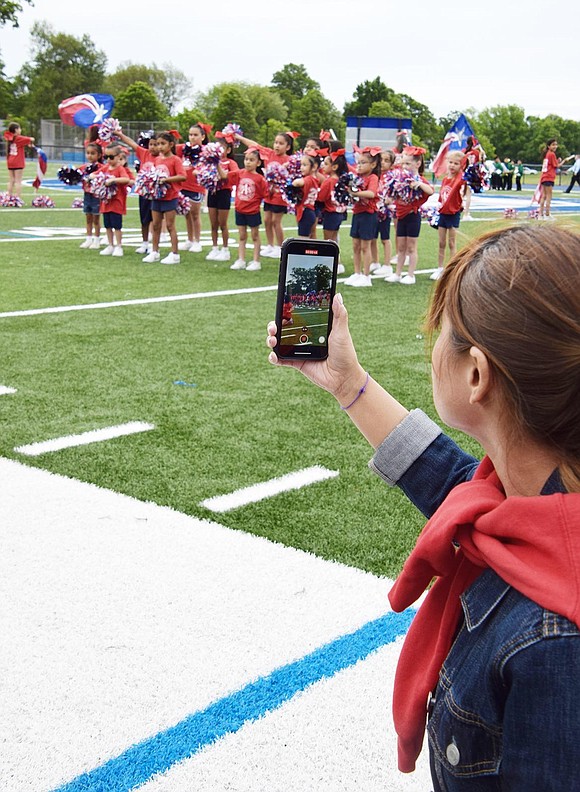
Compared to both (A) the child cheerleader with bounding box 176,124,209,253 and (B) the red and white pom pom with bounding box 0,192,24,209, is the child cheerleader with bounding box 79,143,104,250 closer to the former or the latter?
(A) the child cheerleader with bounding box 176,124,209,253

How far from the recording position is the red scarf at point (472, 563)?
1056mm

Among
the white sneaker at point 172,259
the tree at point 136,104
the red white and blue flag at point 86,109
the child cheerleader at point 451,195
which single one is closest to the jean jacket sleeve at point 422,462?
the child cheerleader at point 451,195

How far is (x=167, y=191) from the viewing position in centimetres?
1179

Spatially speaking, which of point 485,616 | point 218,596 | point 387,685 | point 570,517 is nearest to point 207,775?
point 387,685

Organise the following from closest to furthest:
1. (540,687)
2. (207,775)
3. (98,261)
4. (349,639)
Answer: (540,687) < (207,775) < (349,639) < (98,261)

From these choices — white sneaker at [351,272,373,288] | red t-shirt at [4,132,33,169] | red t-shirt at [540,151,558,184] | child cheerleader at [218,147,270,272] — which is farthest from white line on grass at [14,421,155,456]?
red t-shirt at [540,151,558,184]

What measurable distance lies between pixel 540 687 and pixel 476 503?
0.84 feet

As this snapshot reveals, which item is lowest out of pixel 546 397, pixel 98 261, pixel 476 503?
pixel 98 261

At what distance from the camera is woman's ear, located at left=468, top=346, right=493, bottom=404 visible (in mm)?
1157

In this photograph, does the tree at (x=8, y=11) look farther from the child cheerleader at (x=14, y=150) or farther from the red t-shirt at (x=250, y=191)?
the red t-shirt at (x=250, y=191)

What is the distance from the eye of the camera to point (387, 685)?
2541 mm

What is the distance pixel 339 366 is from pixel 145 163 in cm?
1109

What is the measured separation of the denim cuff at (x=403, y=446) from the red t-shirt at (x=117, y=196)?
11.4 m

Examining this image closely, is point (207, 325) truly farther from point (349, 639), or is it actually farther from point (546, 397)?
point (546, 397)
